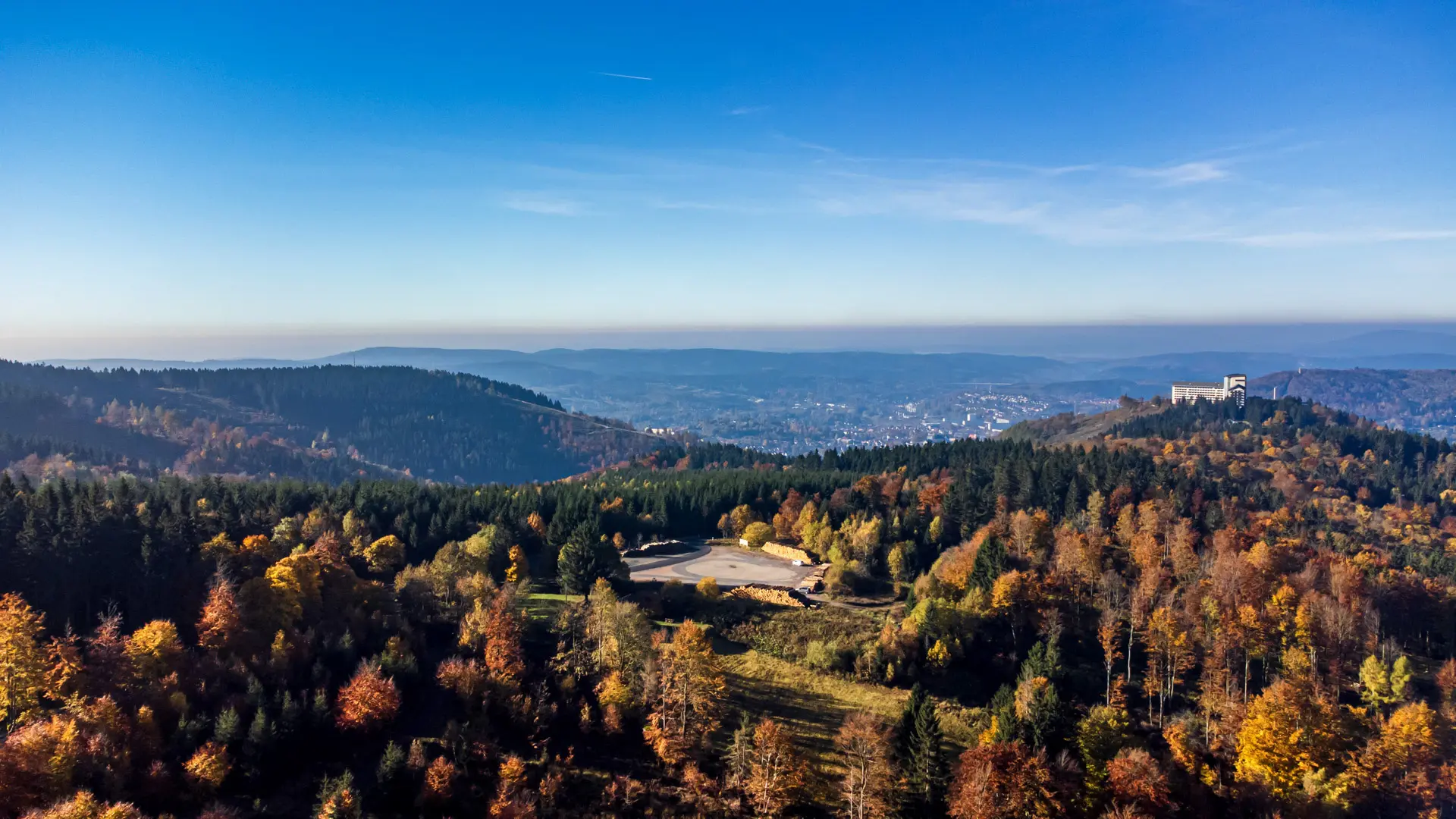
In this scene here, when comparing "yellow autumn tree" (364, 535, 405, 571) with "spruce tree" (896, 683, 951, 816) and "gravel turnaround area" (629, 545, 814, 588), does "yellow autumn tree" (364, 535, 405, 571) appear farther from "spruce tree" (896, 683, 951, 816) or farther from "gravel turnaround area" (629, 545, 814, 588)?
"spruce tree" (896, 683, 951, 816)

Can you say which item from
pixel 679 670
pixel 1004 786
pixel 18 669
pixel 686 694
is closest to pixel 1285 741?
pixel 1004 786

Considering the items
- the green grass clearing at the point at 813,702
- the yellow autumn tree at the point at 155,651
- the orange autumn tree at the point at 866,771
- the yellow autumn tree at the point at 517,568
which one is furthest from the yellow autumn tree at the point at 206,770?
the orange autumn tree at the point at 866,771

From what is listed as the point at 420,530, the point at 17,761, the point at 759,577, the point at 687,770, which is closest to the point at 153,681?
the point at 17,761

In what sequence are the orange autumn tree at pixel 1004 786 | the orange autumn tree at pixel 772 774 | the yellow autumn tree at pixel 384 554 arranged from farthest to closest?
the yellow autumn tree at pixel 384 554
the orange autumn tree at pixel 772 774
the orange autumn tree at pixel 1004 786

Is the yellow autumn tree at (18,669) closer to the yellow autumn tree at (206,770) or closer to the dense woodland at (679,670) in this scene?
the dense woodland at (679,670)

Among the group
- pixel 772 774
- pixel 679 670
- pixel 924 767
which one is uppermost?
pixel 679 670

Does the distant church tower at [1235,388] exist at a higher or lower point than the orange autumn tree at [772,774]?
higher

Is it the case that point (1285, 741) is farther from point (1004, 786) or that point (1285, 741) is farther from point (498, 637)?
point (498, 637)
